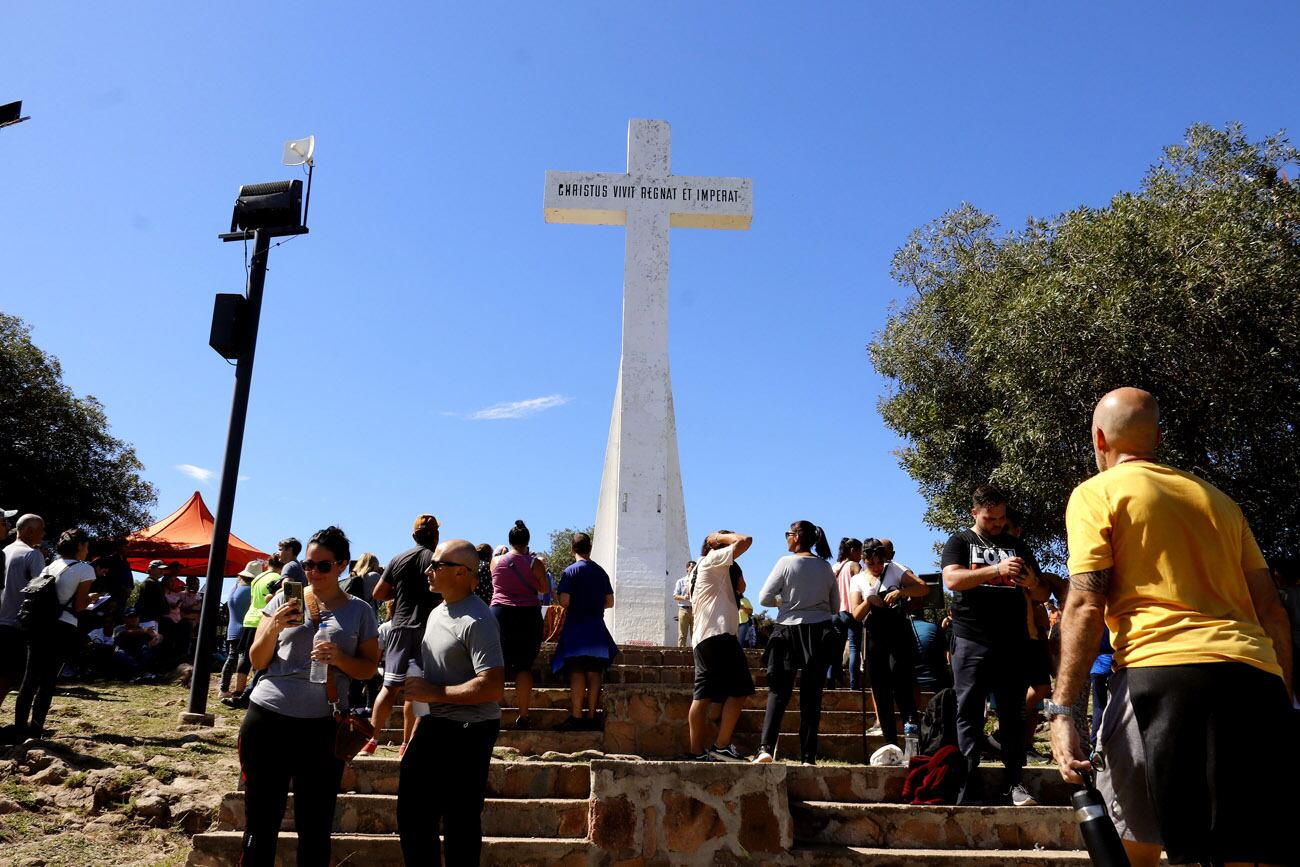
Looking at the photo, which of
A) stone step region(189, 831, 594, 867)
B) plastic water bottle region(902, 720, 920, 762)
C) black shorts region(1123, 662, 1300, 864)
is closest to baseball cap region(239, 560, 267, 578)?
stone step region(189, 831, 594, 867)

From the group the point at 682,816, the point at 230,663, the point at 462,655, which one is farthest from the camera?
the point at 230,663

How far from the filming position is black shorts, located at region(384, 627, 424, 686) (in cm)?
568

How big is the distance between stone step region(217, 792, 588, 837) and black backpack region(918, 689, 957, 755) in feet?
7.08

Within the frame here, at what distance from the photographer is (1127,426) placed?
110 inches

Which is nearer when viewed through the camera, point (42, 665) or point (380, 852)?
point (380, 852)

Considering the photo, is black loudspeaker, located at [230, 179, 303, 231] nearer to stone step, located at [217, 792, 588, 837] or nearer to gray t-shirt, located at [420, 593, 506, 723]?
stone step, located at [217, 792, 588, 837]

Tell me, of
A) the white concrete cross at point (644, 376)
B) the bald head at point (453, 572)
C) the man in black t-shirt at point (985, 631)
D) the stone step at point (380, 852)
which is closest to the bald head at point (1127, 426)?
the man in black t-shirt at point (985, 631)

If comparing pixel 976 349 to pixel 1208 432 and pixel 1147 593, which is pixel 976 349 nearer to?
pixel 1208 432

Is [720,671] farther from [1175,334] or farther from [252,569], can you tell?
[1175,334]

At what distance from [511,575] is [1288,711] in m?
5.53

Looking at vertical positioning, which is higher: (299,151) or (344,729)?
(299,151)

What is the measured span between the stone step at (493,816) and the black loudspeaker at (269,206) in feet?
16.1

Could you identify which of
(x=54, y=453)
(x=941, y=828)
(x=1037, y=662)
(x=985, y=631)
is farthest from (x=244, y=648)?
(x=54, y=453)

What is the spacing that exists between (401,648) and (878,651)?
3.25 meters
